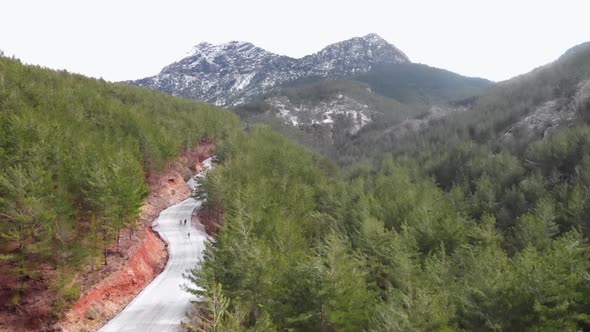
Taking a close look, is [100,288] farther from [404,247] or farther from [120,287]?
[404,247]

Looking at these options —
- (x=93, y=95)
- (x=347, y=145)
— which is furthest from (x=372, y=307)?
(x=347, y=145)

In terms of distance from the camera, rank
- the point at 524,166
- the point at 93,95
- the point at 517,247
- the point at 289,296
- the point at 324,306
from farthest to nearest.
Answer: the point at 524,166 → the point at 93,95 → the point at 517,247 → the point at 289,296 → the point at 324,306

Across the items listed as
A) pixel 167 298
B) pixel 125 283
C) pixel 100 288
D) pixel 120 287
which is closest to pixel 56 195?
pixel 100 288

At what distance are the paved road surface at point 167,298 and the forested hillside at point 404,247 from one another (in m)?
2.74

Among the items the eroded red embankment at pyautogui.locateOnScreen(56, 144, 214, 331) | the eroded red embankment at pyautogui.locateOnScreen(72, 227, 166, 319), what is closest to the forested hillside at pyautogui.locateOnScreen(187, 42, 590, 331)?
the eroded red embankment at pyautogui.locateOnScreen(72, 227, 166, 319)

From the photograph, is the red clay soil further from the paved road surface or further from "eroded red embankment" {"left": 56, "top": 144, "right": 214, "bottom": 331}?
the paved road surface

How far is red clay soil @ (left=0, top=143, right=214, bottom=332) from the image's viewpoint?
2361cm

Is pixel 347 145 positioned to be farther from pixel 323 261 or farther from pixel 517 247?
pixel 323 261

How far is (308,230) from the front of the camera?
39.5 metres

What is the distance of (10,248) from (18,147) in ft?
28.5

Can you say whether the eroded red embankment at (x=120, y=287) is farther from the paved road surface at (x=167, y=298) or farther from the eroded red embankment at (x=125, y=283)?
the paved road surface at (x=167, y=298)

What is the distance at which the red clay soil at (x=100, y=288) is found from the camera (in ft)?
77.5

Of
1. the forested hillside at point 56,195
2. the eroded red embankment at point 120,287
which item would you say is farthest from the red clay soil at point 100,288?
the forested hillside at point 56,195

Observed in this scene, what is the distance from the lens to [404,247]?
30141mm
